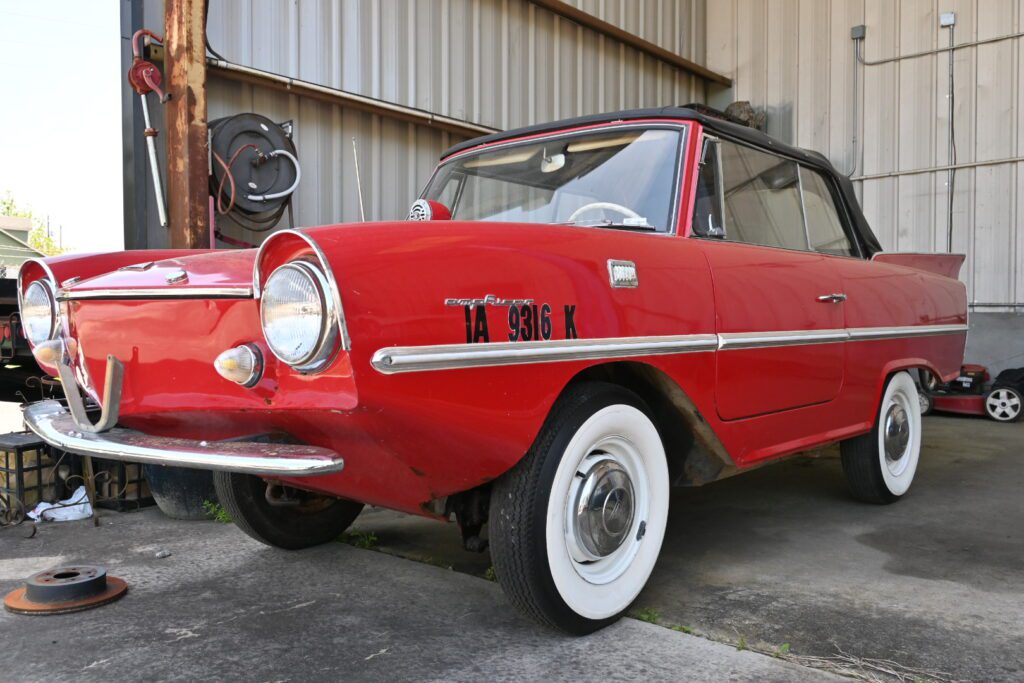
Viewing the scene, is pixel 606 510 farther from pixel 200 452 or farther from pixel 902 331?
pixel 902 331

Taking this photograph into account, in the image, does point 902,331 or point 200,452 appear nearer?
point 200,452

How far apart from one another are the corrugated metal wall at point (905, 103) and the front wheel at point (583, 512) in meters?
7.53

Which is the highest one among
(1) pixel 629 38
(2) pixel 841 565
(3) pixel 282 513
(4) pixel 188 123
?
(1) pixel 629 38

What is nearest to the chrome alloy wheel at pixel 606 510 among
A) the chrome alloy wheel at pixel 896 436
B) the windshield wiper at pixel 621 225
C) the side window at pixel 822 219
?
the windshield wiper at pixel 621 225

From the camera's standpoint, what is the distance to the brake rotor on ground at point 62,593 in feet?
8.70

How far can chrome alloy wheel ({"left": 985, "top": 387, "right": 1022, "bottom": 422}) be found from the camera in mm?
7371

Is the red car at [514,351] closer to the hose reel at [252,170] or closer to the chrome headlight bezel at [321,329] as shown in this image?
the chrome headlight bezel at [321,329]

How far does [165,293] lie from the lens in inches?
78.5

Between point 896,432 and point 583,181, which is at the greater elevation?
point 583,181

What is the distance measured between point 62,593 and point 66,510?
4.58 feet

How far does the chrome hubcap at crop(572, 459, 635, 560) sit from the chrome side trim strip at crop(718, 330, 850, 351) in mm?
606

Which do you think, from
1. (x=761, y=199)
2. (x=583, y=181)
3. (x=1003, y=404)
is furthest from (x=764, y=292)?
(x=1003, y=404)

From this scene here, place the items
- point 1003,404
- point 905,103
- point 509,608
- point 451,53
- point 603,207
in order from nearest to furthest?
1. point 509,608
2. point 603,207
3. point 451,53
4. point 1003,404
5. point 905,103

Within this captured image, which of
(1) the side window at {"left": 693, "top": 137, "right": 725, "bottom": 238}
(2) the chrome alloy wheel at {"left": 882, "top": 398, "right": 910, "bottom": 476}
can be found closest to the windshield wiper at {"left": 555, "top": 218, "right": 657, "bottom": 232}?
(1) the side window at {"left": 693, "top": 137, "right": 725, "bottom": 238}
